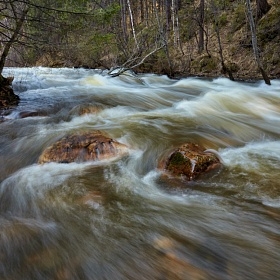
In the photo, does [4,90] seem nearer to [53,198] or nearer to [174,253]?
[53,198]

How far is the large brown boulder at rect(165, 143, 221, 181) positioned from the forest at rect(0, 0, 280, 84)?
3.59m

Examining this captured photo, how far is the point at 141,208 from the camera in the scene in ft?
10.9

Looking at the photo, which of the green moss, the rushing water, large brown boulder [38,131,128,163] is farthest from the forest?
the green moss

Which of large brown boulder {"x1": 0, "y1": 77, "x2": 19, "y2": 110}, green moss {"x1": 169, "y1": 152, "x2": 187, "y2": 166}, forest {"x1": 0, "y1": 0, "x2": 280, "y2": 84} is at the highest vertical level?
forest {"x1": 0, "y1": 0, "x2": 280, "y2": 84}

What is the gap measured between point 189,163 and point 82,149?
165cm

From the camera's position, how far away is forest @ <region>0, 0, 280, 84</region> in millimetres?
6809

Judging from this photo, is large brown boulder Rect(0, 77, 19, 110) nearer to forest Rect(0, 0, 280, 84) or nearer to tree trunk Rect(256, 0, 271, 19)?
forest Rect(0, 0, 280, 84)

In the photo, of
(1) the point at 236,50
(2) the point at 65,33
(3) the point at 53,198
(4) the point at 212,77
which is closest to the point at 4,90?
(2) the point at 65,33

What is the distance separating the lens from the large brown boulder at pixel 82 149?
4363 mm

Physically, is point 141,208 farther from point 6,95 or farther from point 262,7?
point 262,7

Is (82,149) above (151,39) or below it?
below

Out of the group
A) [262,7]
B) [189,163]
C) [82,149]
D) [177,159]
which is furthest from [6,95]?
[262,7]

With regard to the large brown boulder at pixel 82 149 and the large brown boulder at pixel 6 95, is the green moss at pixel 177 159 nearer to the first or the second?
the large brown boulder at pixel 82 149

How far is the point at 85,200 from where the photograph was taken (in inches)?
134
